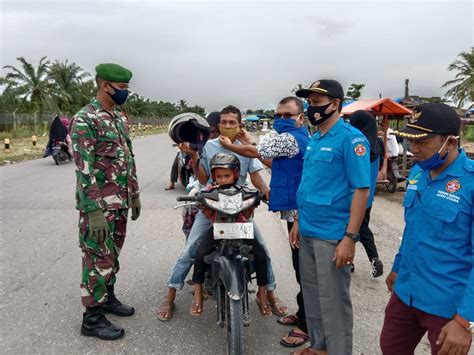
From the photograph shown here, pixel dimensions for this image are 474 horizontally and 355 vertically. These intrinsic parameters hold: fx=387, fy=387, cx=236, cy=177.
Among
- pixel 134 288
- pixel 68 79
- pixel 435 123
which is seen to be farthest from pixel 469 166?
pixel 68 79

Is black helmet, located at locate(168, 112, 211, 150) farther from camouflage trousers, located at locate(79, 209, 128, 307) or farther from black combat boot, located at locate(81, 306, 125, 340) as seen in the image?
black combat boot, located at locate(81, 306, 125, 340)

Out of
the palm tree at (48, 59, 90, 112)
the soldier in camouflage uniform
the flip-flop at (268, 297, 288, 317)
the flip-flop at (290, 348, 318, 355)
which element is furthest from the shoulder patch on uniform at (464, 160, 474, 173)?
the palm tree at (48, 59, 90, 112)

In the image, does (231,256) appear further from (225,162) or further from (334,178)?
(334,178)

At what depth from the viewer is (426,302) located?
6.40 feet

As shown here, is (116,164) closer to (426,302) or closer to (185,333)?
(185,333)

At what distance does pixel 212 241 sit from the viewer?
3.15m

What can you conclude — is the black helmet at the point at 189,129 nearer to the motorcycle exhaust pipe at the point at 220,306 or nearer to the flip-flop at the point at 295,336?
the motorcycle exhaust pipe at the point at 220,306

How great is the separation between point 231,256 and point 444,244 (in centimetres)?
Answer: 149

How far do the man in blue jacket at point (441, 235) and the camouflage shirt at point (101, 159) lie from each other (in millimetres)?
2160

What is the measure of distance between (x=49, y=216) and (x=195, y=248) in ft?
13.4

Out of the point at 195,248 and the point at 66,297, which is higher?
the point at 195,248

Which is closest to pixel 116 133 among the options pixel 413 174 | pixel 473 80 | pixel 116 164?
pixel 116 164

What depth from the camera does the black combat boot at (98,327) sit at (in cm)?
303

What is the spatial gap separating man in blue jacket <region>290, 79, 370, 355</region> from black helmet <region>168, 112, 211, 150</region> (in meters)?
1.25
